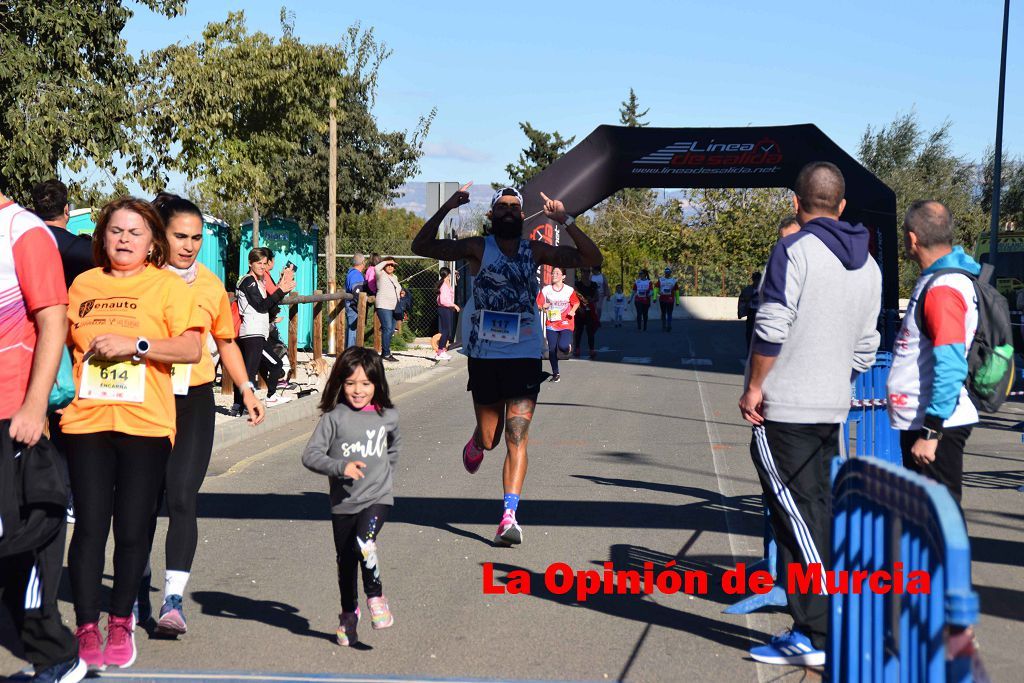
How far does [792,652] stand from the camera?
5.02 meters

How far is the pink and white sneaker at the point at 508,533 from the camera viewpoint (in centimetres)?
709

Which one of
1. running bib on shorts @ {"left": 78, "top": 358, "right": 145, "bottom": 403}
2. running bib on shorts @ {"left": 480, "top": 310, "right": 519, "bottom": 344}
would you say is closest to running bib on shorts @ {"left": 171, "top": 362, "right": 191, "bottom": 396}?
running bib on shorts @ {"left": 78, "top": 358, "right": 145, "bottom": 403}

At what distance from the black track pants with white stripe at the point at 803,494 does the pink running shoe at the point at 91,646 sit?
2619 mm

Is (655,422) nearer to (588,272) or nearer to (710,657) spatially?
(710,657)

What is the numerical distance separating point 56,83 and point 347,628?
1184cm

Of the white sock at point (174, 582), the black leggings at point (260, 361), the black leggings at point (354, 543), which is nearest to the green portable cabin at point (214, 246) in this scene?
the black leggings at point (260, 361)

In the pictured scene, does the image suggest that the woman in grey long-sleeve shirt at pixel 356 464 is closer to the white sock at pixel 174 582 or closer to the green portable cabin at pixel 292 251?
the white sock at pixel 174 582

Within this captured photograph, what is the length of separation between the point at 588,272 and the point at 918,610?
82.6 ft

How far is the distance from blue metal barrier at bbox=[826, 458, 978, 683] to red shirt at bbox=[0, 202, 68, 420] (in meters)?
2.70

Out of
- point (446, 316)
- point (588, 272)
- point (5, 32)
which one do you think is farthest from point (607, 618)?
point (588, 272)

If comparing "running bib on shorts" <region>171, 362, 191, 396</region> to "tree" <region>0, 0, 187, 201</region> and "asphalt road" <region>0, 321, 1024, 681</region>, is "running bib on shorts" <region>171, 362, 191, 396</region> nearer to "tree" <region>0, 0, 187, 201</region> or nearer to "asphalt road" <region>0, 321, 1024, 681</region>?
"asphalt road" <region>0, 321, 1024, 681</region>

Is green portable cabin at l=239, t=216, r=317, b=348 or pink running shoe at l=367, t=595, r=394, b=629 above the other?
green portable cabin at l=239, t=216, r=317, b=348

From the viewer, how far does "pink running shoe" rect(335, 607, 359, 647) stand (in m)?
5.14

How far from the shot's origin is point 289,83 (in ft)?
90.3
